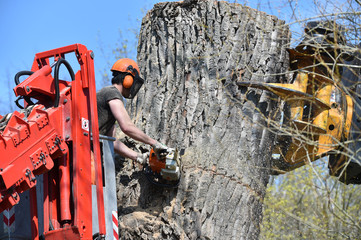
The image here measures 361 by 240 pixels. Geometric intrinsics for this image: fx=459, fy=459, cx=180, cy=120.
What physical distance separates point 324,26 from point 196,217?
7.89ft

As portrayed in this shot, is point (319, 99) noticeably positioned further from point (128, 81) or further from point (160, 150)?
point (128, 81)

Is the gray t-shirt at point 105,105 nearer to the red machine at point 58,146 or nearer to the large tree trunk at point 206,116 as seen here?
the large tree trunk at point 206,116

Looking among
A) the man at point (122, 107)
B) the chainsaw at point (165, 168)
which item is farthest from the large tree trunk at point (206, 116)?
the man at point (122, 107)

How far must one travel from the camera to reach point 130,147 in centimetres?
489

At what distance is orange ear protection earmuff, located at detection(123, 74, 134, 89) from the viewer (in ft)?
16.2

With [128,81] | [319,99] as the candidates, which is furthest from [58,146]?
[319,99]

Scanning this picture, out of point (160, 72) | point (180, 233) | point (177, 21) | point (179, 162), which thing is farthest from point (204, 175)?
point (177, 21)

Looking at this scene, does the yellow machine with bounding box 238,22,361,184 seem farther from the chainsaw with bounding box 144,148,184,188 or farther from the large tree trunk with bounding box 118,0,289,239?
the chainsaw with bounding box 144,148,184,188

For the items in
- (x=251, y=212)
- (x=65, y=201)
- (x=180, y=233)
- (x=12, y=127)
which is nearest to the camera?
(x=12, y=127)

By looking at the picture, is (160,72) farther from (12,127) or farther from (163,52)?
(12,127)

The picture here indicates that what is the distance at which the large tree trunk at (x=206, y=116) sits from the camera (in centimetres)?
444

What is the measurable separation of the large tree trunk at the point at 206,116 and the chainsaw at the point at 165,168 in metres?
0.09

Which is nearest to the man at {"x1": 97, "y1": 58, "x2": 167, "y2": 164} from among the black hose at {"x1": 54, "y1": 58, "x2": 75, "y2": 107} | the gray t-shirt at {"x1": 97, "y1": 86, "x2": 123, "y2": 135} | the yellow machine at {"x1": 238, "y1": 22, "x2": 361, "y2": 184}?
the gray t-shirt at {"x1": 97, "y1": 86, "x2": 123, "y2": 135}

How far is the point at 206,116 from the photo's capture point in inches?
185
